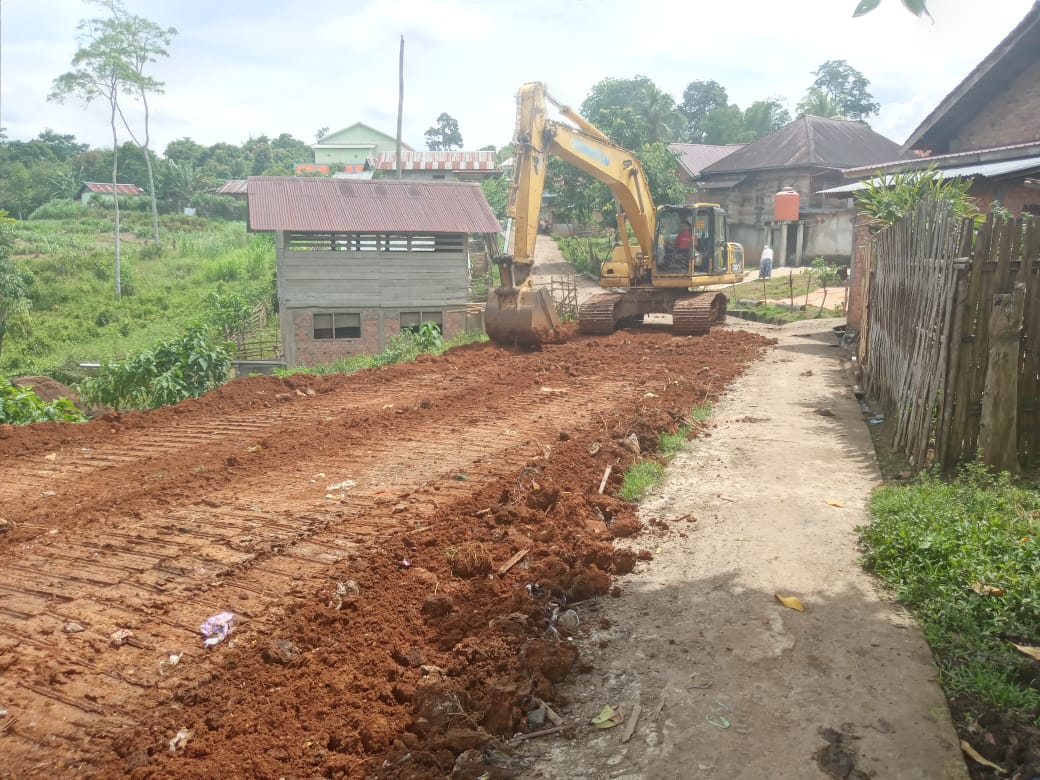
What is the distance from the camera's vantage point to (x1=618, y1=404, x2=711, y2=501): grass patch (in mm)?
6309

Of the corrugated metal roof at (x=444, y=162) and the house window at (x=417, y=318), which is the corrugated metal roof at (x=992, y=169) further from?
the corrugated metal roof at (x=444, y=162)

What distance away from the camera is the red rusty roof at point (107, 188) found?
64625 millimetres

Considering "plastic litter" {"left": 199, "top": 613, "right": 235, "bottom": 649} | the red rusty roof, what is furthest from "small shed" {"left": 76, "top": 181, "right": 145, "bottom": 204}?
"plastic litter" {"left": 199, "top": 613, "right": 235, "bottom": 649}

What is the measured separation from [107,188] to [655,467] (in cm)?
7125

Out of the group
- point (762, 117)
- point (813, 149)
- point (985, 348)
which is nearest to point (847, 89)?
point (762, 117)

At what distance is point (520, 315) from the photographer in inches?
559

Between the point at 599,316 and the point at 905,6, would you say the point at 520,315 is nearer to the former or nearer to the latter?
the point at 599,316

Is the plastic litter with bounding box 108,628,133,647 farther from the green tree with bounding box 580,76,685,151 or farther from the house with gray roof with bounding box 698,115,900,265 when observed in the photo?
the green tree with bounding box 580,76,685,151

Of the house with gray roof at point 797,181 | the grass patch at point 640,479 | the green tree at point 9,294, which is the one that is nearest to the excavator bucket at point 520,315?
the grass patch at point 640,479

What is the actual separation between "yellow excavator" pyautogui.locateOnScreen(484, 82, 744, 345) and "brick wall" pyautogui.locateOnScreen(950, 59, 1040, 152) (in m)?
5.64

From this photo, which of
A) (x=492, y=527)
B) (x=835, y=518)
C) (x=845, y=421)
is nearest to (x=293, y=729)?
(x=492, y=527)

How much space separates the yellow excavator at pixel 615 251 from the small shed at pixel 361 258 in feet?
20.4

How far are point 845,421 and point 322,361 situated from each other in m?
17.3

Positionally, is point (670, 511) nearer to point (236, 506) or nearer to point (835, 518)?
point (835, 518)
